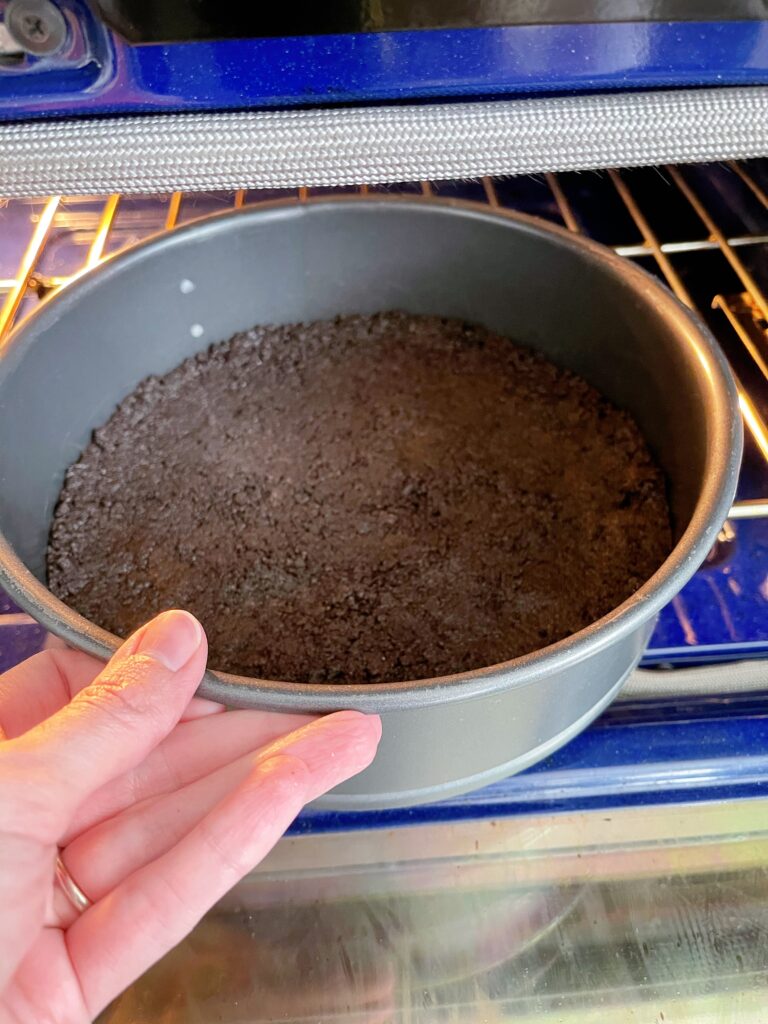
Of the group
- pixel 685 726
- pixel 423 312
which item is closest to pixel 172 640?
pixel 685 726

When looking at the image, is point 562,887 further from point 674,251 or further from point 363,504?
point 674,251

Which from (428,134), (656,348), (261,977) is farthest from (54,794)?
(656,348)

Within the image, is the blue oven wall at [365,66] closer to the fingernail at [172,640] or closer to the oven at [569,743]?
the oven at [569,743]

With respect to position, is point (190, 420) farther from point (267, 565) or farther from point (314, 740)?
point (314, 740)

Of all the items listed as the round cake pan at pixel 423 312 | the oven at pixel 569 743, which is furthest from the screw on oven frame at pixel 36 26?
the round cake pan at pixel 423 312

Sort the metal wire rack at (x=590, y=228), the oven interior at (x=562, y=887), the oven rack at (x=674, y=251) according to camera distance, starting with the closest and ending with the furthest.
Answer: the oven interior at (x=562, y=887)
the oven rack at (x=674, y=251)
the metal wire rack at (x=590, y=228)

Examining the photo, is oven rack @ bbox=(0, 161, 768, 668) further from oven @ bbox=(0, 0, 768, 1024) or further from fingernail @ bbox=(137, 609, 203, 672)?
fingernail @ bbox=(137, 609, 203, 672)

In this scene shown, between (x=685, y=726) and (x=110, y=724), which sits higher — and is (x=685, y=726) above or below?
below
